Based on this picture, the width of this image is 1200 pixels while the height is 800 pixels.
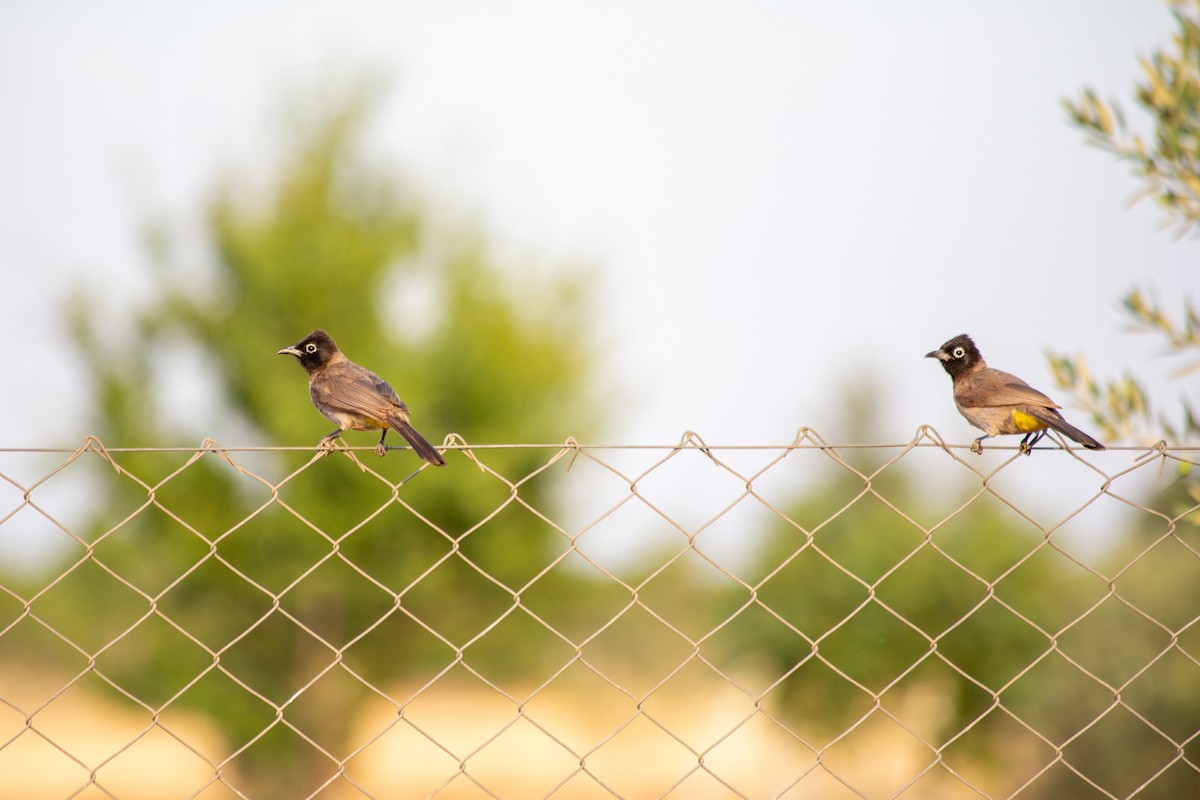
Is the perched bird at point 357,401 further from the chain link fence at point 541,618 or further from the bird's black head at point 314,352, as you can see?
the chain link fence at point 541,618

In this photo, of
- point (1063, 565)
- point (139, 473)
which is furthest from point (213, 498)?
point (1063, 565)

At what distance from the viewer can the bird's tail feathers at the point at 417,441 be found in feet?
12.7

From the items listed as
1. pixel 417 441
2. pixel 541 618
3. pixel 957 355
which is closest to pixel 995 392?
pixel 957 355

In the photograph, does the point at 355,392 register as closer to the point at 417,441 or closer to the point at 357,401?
the point at 357,401

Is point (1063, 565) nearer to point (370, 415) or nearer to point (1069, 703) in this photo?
point (1069, 703)

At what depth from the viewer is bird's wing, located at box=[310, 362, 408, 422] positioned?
5.30m

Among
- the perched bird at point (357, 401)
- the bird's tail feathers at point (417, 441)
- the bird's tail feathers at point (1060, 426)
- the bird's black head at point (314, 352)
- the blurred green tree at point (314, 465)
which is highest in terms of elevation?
the blurred green tree at point (314, 465)

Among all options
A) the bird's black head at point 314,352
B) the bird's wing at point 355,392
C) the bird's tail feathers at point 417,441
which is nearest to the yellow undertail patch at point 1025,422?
the bird's tail feathers at point 417,441

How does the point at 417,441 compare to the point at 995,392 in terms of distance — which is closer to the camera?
the point at 417,441

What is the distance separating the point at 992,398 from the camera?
17.7 ft

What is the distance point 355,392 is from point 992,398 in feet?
9.93

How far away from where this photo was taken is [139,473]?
50.5ft

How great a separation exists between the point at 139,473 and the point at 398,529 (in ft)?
11.6

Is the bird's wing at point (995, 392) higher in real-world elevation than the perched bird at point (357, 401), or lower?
lower
